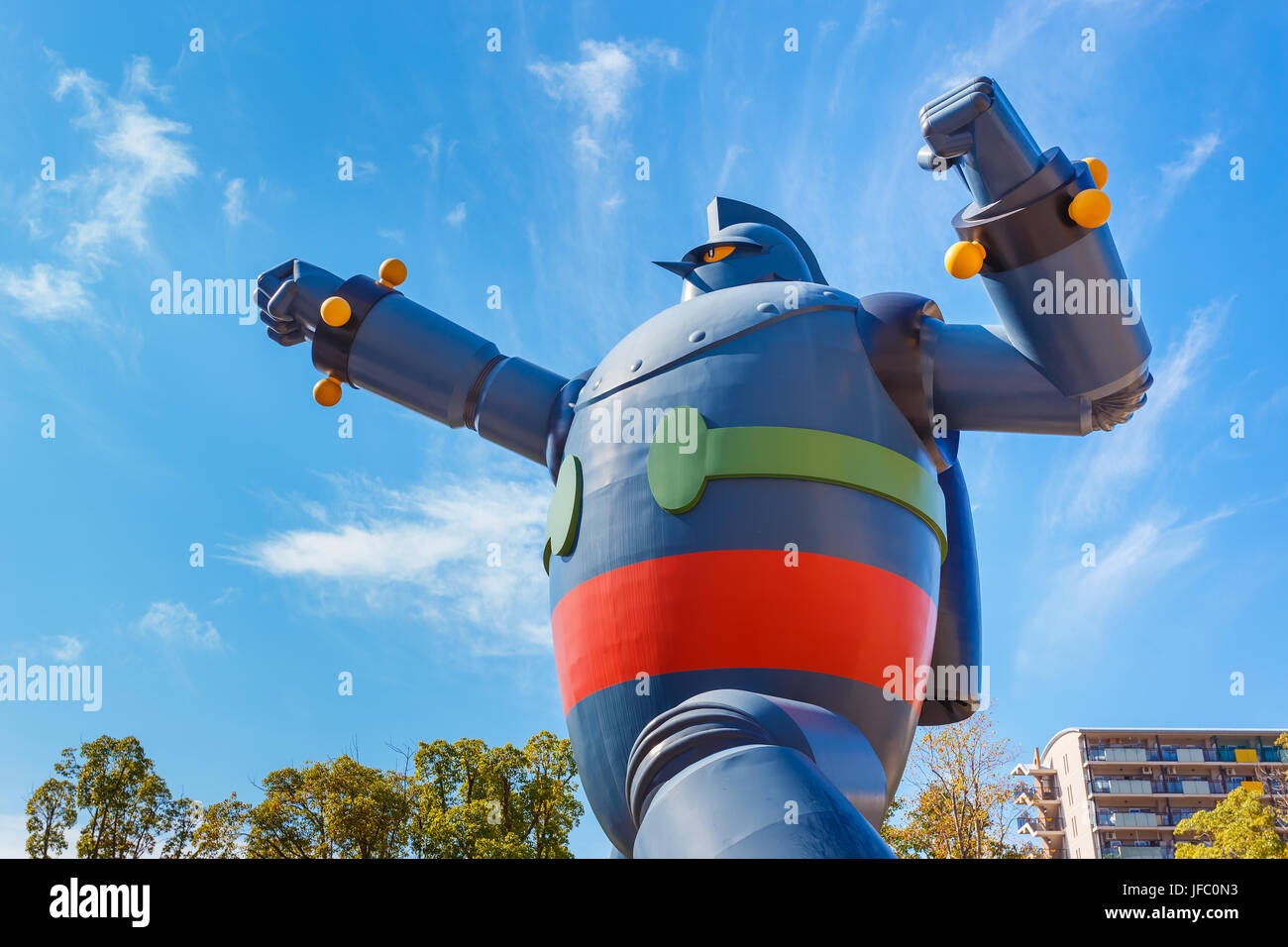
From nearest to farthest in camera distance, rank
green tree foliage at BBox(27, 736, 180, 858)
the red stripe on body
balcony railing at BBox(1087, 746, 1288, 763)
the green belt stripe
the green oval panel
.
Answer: the red stripe on body, the green belt stripe, the green oval panel, green tree foliage at BBox(27, 736, 180, 858), balcony railing at BBox(1087, 746, 1288, 763)

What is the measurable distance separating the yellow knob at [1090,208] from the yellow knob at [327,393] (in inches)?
164

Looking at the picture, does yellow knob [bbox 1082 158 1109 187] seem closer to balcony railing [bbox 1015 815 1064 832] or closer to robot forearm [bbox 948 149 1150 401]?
robot forearm [bbox 948 149 1150 401]

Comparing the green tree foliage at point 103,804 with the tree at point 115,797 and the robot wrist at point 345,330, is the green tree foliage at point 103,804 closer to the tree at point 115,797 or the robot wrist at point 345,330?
the tree at point 115,797

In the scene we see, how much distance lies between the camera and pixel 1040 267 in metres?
4.92

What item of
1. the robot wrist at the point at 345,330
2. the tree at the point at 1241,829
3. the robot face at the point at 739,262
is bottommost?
the tree at the point at 1241,829

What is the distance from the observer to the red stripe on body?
16.9 ft

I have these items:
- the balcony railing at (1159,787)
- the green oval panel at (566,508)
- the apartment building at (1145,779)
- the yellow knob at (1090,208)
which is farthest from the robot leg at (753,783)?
the balcony railing at (1159,787)

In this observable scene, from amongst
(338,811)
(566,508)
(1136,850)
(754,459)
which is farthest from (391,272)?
(1136,850)

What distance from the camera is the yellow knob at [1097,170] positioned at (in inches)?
191

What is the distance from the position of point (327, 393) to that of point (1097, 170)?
431cm

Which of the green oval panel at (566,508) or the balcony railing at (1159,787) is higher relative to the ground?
the green oval panel at (566,508)

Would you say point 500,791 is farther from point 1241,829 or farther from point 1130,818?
point 1130,818

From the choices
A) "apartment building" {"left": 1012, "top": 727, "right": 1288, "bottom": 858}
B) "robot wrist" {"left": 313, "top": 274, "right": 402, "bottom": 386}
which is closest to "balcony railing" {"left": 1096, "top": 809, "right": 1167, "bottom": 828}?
"apartment building" {"left": 1012, "top": 727, "right": 1288, "bottom": 858}

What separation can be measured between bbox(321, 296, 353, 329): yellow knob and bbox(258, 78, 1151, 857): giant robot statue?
1.38 meters
